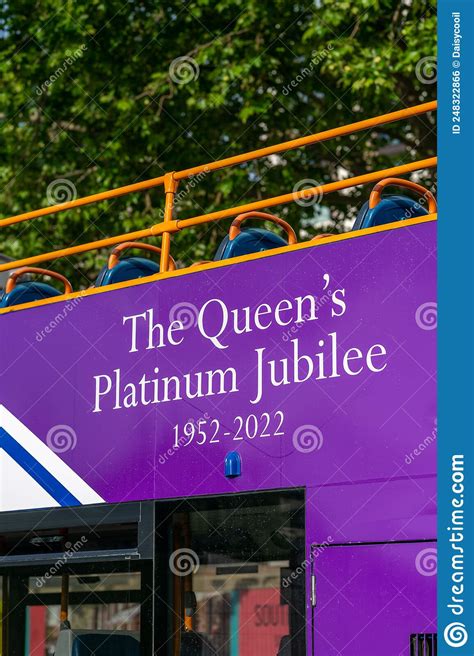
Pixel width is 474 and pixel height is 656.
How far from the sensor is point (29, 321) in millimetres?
6305

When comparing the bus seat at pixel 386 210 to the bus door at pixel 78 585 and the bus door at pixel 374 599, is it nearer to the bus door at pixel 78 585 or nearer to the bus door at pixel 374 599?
the bus door at pixel 374 599

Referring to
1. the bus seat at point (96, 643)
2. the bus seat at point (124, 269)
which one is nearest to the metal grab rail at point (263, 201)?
the bus seat at point (124, 269)

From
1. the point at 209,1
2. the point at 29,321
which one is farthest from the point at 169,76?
the point at 29,321

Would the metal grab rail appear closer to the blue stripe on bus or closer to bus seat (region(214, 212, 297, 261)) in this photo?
bus seat (region(214, 212, 297, 261))

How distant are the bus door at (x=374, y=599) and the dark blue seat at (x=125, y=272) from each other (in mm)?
2003

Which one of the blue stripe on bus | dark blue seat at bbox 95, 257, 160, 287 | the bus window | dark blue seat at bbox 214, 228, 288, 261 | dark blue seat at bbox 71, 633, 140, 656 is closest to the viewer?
the bus window

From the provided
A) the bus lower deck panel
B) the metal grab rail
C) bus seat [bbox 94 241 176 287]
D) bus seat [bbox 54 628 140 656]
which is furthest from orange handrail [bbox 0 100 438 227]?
bus seat [bbox 54 628 140 656]

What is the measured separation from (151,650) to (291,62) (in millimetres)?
9277

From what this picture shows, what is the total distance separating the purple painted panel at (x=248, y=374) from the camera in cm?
474

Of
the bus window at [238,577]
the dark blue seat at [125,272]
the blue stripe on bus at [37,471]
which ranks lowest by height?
the bus window at [238,577]

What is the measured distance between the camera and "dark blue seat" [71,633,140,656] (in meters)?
5.43

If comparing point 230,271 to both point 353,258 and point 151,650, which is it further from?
point 151,650

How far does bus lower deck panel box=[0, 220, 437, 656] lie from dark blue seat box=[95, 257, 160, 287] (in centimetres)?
21

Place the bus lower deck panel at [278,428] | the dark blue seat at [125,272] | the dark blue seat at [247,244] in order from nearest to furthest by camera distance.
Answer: the bus lower deck panel at [278,428] < the dark blue seat at [247,244] < the dark blue seat at [125,272]
